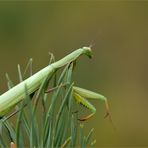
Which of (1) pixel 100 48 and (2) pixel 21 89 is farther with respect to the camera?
(1) pixel 100 48

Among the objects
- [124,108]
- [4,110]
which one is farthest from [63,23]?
[4,110]

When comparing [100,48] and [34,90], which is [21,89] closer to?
[34,90]

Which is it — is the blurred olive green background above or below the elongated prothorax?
above

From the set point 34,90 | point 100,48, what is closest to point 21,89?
point 34,90

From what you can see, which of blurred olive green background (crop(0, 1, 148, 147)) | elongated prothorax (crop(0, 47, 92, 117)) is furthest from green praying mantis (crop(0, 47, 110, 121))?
blurred olive green background (crop(0, 1, 148, 147))

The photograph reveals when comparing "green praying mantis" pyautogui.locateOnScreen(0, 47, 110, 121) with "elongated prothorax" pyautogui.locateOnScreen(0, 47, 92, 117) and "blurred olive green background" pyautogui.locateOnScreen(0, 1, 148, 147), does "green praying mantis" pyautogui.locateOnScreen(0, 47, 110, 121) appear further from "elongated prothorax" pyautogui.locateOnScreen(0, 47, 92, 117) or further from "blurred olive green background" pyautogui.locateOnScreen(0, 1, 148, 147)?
"blurred olive green background" pyautogui.locateOnScreen(0, 1, 148, 147)

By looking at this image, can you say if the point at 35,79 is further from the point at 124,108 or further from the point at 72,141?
the point at 124,108

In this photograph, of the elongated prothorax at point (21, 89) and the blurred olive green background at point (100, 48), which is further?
the blurred olive green background at point (100, 48)

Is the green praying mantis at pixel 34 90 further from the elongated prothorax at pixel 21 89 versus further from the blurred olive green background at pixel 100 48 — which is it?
the blurred olive green background at pixel 100 48

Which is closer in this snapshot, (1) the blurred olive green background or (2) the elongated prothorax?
(2) the elongated prothorax

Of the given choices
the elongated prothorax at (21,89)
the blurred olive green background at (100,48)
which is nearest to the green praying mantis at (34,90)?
the elongated prothorax at (21,89)
